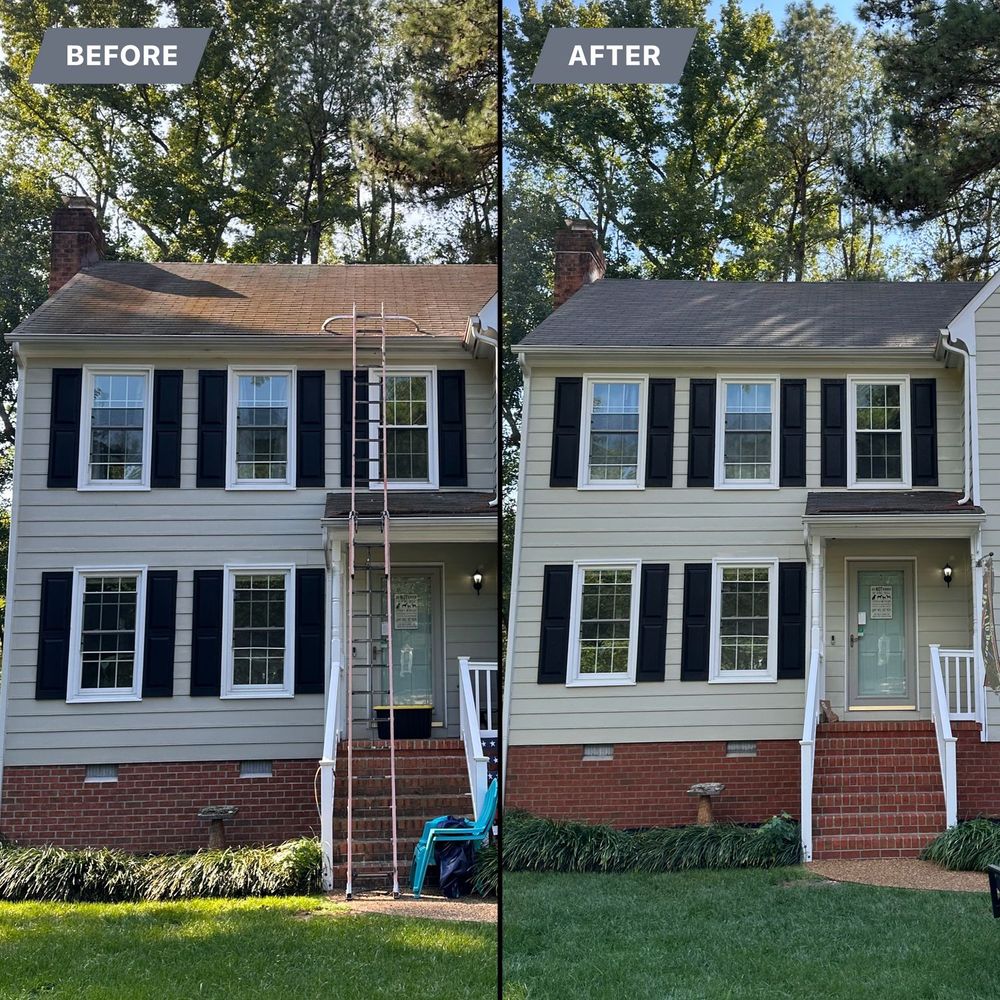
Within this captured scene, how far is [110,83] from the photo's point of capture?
13.3 ft

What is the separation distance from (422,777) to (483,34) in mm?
2817

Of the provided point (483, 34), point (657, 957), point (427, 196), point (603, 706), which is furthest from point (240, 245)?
point (657, 957)

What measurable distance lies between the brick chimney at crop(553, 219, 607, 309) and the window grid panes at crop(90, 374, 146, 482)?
1767mm

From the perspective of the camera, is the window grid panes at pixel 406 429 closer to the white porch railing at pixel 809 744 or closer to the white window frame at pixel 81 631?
the white window frame at pixel 81 631

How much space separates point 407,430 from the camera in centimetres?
411

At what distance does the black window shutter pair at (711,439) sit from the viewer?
12.0 ft

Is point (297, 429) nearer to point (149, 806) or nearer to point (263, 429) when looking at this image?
point (263, 429)

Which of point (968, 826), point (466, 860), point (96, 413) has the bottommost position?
point (466, 860)

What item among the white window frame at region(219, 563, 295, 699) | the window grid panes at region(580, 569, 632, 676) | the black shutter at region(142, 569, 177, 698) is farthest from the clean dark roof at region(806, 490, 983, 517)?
the black shutter at region(142, 569, 177, 698)

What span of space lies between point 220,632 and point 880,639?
2.37 metres

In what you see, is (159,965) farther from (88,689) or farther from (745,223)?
(745,223)

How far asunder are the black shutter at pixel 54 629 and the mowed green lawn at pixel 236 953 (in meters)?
0.80

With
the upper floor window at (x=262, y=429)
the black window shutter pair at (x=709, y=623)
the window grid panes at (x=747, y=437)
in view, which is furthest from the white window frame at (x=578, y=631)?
the upper floor window at (x=262, y=429)

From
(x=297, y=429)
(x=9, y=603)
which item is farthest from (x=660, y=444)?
(x=9, y=603)
